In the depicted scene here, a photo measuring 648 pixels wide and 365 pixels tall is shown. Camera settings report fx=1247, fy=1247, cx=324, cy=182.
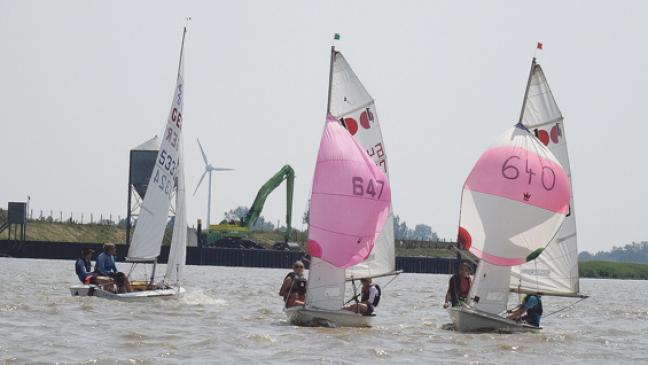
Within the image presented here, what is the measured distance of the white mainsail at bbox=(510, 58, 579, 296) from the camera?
30938 millimetres

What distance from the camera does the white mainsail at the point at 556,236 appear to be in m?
30.9

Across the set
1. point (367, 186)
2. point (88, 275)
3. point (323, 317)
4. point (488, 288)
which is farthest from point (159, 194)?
point (488, 288)

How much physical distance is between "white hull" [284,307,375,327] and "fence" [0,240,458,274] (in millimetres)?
59647

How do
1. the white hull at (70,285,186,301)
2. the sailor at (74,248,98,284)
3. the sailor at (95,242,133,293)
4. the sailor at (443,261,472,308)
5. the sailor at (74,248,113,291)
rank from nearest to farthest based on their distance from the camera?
the sailor at (443,261,472,308) < the white hull at (70,285,186,301) < the sailor at (95,242,133,293) < the sailor at (74,248,113,291) < the sailor at (74,248,98,284)

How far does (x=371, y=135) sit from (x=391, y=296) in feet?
69.3

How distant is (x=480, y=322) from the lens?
94.5ft

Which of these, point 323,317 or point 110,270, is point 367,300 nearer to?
point 323,317

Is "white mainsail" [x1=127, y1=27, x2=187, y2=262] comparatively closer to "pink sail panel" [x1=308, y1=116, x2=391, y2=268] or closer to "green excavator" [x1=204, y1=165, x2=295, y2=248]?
"pink sail panel" [x1=308, y1=116, x2=391, y2=268]

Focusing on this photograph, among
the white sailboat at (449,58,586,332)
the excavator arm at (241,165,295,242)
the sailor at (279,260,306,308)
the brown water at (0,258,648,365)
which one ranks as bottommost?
the brown water at (0,258,648,365)

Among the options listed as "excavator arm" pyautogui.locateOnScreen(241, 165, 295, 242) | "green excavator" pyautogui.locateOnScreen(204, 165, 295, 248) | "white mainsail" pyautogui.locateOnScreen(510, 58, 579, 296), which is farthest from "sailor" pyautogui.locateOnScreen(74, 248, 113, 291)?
"excavator arm" pyautogui.locateOnScreen(241, 165, 295, 242)

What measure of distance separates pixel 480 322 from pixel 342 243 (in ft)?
12.3

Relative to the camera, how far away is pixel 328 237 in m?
28.2

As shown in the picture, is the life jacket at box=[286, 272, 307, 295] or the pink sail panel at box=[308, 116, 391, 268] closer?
the pink sail panel at box=[308, 116, 391, 268]

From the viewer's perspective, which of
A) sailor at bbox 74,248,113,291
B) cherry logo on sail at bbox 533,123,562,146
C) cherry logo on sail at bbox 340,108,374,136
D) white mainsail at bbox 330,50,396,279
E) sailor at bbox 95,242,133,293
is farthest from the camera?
sailor at bbox 74,248,113,291
